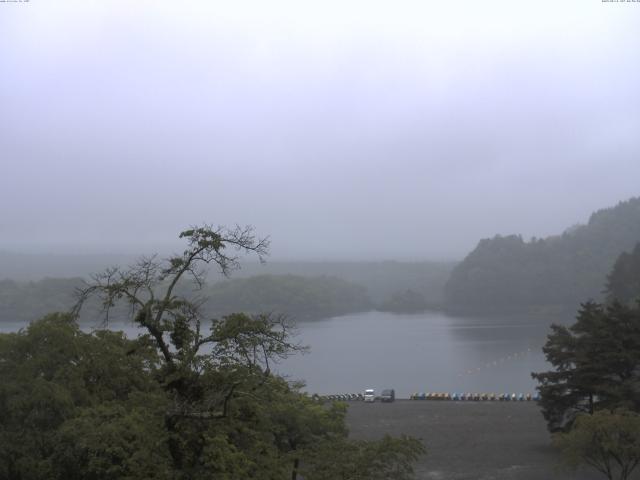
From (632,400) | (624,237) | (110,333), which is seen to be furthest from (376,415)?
(624,237)

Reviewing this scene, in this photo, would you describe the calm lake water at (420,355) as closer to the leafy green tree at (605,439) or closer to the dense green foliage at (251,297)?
the dense green foliage at (251,297)

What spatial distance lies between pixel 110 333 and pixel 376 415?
10823 millimetres

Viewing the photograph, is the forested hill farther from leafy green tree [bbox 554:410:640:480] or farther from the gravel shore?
leafy green tree [bbox 554:410:640:480]

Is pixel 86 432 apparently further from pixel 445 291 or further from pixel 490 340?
pixel 445 291

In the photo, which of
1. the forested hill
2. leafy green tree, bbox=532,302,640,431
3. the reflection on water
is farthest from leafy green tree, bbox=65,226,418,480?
the forested hill

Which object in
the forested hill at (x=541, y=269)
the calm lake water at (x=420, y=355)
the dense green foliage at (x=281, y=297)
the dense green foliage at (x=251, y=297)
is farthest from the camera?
the forested hill at (x=541, y=269)

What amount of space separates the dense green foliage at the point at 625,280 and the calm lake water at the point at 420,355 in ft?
15.7

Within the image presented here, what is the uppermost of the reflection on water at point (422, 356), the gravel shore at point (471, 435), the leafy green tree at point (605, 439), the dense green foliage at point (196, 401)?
the dense green foliage at point (196, 401)

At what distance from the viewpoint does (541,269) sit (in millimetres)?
67875

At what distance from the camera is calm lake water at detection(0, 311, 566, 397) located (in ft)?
94.5

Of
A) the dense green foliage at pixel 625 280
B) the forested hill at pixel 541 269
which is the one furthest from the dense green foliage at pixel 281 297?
the dense green foliage at pixel 625 280

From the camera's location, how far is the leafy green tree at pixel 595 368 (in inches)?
504

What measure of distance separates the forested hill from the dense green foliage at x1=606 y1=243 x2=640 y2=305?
2531cm

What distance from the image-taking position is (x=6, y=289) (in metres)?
56.6
